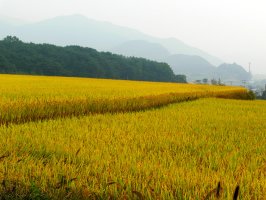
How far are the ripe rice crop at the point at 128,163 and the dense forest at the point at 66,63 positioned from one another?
6129 centimetres

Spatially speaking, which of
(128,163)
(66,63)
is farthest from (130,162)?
(66,63)

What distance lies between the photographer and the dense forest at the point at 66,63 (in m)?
67.0

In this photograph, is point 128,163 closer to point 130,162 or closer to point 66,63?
point 130,162

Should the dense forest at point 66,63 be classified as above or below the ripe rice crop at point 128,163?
above

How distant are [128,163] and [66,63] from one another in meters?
73.7

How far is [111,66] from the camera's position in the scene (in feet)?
283

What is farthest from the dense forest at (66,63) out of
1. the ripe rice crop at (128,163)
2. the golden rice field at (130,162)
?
the ripe rice crop at (128,163)

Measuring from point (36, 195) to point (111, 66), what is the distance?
276 ft

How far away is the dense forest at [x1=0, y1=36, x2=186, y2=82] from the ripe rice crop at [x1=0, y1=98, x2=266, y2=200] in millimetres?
61289

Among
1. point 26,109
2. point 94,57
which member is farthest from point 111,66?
point 26,109

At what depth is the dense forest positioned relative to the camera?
67000mm

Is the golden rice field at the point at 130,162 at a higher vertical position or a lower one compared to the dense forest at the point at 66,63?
lower

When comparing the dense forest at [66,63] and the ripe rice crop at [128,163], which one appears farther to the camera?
the dense forest at [66,63]

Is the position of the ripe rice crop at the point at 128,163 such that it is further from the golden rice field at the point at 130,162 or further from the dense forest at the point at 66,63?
the dense forest at the point at 66,63
